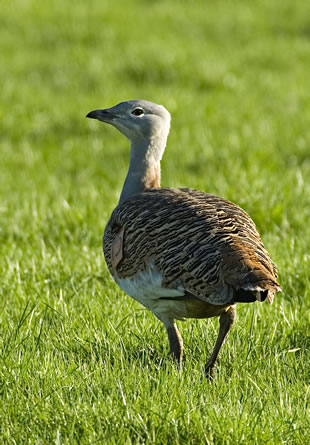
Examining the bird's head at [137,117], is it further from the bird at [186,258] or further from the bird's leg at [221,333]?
the bird's leg at [221,333]

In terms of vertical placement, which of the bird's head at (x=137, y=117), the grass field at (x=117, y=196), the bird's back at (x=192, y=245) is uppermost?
the bird's head at (x=137, y=117)

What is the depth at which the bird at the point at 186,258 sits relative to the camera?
3.24 meters

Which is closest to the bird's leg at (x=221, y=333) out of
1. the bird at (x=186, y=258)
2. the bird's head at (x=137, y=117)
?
the bird at (x=186, y=258)

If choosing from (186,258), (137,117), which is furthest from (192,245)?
(137,117)

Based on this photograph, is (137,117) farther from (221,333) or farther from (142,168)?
(221,333)

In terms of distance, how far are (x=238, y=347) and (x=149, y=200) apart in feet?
2.97

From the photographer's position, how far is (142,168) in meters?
4.58

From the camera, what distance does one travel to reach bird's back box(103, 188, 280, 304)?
323cm

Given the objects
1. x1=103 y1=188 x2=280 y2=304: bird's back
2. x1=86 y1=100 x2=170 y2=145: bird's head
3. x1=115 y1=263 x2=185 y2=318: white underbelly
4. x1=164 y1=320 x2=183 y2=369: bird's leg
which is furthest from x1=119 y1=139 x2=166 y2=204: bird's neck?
x1=164 y1=320 x2=183 y2=369: bird's leg

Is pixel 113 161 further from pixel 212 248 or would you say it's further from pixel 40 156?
pixel 212 248

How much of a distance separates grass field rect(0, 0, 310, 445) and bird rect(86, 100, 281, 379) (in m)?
0.27

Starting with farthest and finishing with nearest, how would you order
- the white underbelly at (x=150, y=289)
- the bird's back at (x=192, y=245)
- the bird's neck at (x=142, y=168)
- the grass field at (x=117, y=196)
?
the bird's neck at (x=142, y=168)
the white underbelly at (x=150, y=289)
the bird's back at (x=192, y=245)
the grass field at (x=117, y=196)

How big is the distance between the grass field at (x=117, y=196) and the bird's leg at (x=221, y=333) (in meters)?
0.08

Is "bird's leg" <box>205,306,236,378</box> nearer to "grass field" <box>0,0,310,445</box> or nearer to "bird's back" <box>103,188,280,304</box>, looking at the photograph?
"grass field" <box>0,0,310,445</box>
